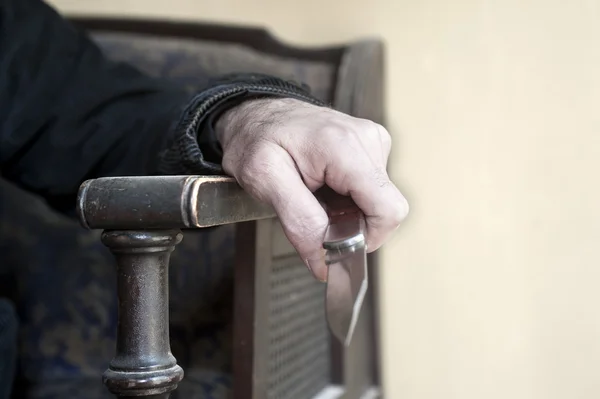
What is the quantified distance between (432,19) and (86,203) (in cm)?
91

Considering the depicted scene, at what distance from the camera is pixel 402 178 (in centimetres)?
121

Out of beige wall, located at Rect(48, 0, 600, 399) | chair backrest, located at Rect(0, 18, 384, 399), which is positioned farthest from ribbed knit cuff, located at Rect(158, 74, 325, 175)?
beige wall, located at Rect(48, 0, 600, 399)

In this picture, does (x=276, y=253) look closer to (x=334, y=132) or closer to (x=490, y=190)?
(x=334, y=132)

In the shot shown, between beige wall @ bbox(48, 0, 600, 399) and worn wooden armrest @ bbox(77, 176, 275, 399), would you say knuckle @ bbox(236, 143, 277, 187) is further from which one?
beige wall @ bbox(48, 0, 600, 399)

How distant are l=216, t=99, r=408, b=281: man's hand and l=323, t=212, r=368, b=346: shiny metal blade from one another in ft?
0.08

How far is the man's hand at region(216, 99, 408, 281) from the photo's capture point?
46 cm

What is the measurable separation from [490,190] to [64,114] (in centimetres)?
74

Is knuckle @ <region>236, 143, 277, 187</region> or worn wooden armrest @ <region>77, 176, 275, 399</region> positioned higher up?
knuckle @ <region>236, 143, 277, 187</region>

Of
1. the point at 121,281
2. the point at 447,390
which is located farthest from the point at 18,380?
the point at 447,390

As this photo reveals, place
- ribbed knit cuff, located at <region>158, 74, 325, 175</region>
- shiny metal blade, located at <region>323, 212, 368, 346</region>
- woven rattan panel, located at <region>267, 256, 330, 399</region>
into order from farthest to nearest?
woven rattan panel, located at <region>267, 256, 330, 399</region>
ribbed knit cuff, located at <region>158, 74, 325, 175</region>
shiny metal blade, located at <region>323, 212, 368, 346</region>

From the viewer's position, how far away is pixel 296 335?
0.83 metres

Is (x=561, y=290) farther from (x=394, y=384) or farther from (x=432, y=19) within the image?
(x=432, y=19)

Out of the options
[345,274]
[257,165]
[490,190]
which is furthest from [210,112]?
[490,190]

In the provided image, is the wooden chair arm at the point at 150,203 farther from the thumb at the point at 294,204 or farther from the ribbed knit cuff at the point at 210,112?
the ribbed knit cuff at the point at 210,112
